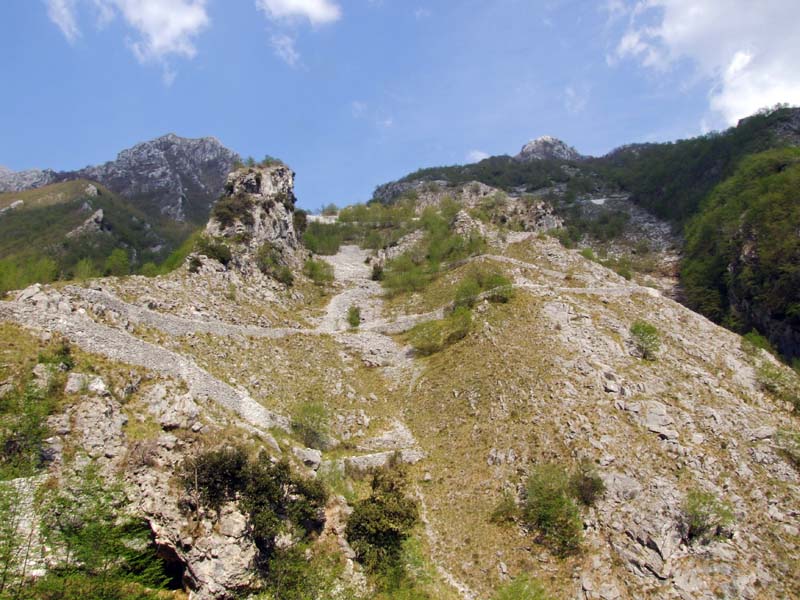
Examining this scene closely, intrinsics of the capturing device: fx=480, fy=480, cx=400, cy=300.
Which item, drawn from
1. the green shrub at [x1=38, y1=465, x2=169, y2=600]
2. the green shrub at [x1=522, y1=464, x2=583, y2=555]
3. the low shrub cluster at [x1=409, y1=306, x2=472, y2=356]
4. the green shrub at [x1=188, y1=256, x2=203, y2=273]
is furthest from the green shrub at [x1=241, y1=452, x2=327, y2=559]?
the green shrub at [x1=188, y1=256, x2=203, y2=273]

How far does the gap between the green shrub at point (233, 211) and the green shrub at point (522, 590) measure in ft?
193

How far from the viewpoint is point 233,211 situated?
71938 mm

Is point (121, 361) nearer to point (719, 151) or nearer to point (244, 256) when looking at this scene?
point (244, 256)

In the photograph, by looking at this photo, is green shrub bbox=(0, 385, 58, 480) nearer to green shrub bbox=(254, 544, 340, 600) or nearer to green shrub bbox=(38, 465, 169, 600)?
green shrub bbox=(38, 465, 169, 600)

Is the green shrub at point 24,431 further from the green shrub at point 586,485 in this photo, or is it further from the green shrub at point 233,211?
the green shrub at point 233,211

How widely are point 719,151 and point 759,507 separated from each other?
131238mm

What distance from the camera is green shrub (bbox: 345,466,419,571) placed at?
28516 millimetres

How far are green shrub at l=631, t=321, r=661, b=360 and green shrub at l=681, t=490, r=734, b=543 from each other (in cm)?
1769

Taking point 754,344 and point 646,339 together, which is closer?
point 646,339

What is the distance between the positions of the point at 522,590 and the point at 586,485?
28.1 ft

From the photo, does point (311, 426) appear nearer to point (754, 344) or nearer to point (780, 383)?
point (780, 383)

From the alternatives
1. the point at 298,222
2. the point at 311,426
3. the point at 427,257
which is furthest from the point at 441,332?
the point at 298,222

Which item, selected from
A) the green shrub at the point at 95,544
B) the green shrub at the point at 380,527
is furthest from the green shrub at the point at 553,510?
the green shrub at the point at 95,544

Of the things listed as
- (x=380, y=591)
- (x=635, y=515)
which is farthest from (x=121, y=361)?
(x=635, y=515)
